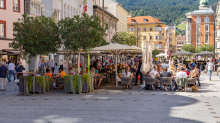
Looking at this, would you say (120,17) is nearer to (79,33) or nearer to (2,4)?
(2,4)

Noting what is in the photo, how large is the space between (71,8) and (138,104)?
116 feet

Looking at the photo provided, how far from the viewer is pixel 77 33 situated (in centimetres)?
1669

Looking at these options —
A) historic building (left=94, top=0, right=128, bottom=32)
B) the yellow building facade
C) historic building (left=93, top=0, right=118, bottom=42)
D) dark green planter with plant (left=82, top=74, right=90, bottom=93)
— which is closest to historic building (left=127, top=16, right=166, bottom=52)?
the yellow building facade

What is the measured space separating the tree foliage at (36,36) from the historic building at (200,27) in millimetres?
94231

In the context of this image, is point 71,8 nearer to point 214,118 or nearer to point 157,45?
point 214,118

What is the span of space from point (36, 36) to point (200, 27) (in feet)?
318

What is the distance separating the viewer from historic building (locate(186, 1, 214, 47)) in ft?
341

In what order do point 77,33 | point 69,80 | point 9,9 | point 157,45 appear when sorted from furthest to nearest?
point 157,45
point 9,9
point 77,33
point 69,80

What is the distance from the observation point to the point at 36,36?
51.1 ft

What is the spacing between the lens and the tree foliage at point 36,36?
1562 centimetres

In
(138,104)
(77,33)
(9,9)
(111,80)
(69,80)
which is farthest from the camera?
(9,9)

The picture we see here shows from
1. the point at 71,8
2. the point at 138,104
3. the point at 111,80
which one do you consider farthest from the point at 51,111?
the point at 71,8

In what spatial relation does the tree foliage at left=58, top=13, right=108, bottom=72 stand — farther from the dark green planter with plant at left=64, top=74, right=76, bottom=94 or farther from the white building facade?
the white building facade

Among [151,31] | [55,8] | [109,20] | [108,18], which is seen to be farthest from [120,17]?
[55,8]
